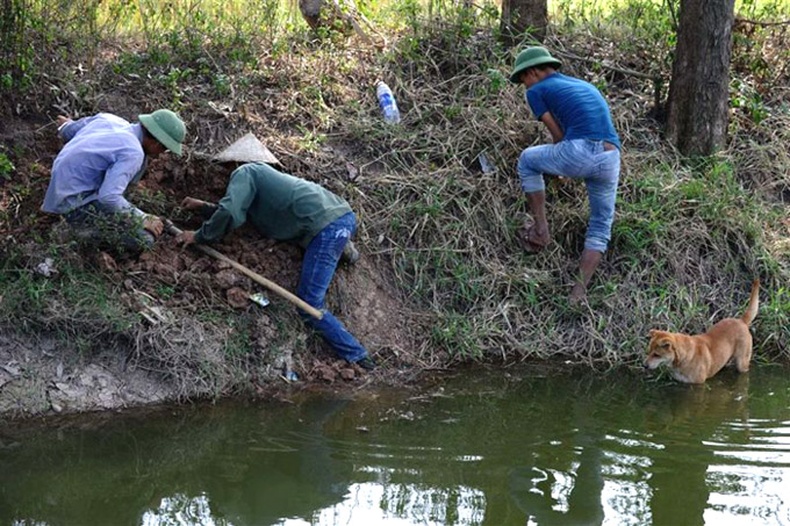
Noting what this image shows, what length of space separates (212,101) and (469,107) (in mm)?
2429

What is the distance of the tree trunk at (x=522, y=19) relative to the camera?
10.8 metres

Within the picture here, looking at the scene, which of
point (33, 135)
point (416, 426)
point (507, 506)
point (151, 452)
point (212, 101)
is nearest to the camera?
point (507, 506)

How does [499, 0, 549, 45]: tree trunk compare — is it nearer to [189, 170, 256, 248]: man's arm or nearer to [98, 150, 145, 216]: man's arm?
[189, 170, 256, 248]: man's arm

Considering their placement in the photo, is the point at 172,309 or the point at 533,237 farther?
the point at 533,237

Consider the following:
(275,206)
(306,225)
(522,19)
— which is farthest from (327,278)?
(522,19)

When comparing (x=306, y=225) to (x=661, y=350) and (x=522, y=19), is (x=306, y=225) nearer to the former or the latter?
(x=661, y=350)

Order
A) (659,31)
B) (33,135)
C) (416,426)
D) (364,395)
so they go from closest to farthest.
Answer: (416,426) → (364,395) → (33,135) → (659,31)

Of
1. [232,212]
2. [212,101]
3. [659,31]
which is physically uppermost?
[659,31]

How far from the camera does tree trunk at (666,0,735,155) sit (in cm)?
1000

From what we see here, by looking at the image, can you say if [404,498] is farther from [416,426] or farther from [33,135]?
[33,135]

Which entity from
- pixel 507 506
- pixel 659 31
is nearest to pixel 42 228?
pixel 507 506

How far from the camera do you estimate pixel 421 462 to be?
21.8ft

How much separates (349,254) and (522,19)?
3831mm

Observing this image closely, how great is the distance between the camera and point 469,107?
1007cm
